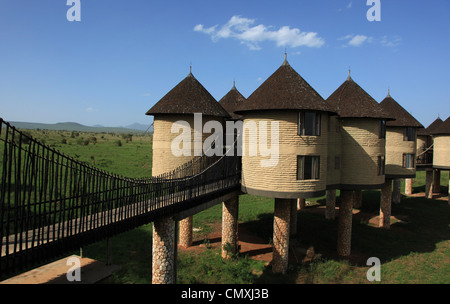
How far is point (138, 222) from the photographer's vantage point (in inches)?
492

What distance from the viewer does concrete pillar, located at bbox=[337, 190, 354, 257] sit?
73.6 feet

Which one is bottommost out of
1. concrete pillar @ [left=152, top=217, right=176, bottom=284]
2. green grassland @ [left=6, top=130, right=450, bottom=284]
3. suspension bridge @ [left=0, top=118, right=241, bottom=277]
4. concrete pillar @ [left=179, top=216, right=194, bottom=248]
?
green grassland @ [left=6, top=130, right=450, bottom=284]

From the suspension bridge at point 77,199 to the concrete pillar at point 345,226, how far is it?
8614 millimetres

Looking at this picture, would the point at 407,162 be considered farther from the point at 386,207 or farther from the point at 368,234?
the point at 368,234

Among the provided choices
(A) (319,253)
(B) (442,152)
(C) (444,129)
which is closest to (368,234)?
(A) (319,253)

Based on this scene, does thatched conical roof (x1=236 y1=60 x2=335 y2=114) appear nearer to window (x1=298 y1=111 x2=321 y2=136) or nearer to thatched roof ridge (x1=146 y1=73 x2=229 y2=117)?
window (x1=298 y1=111 x2=321 y2=136)

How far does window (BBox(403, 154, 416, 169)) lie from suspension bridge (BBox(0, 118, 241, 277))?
737 inches

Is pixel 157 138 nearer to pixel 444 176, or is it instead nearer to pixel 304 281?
pixel 304 281

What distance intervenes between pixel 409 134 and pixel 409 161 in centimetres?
274

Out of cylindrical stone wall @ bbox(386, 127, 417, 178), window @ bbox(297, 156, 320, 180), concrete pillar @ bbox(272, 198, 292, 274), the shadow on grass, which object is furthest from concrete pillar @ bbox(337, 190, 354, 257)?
cylindrical stone wall @ bbox(386, 127, 417, 178)

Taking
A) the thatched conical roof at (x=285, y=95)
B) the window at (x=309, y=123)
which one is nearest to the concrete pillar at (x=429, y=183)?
the thatched conical roof at (x=285, y=95)

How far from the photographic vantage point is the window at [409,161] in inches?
Result: 1166

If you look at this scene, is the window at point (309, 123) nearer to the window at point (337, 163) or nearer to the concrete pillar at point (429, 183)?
the window at point (337, 163)

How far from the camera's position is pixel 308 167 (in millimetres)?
17859
